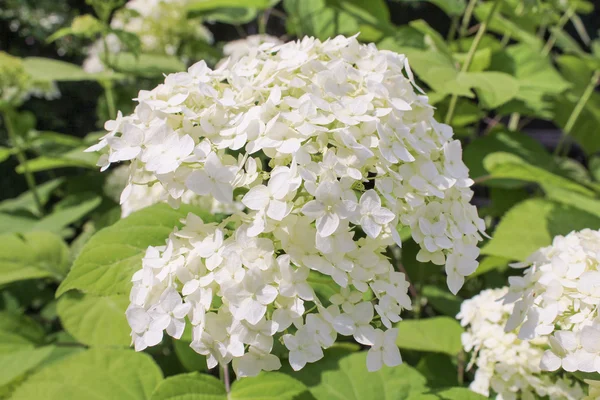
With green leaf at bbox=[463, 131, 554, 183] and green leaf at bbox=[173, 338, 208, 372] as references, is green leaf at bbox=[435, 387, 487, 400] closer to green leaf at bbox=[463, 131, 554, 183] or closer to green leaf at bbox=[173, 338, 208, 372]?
green leaf at bbox=[173, 338, 208, 372]

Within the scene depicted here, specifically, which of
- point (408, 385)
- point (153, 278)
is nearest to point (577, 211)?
point (408, 385)

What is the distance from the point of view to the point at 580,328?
2.49 ft

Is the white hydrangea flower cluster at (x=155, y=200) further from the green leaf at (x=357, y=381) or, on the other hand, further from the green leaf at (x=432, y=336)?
the green leaf at (x=432, y=336)

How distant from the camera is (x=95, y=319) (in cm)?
137

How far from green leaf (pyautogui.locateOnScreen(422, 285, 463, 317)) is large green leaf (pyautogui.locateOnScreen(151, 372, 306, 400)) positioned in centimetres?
74

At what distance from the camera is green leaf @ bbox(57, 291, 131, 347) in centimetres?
130

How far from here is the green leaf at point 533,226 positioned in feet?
4.32

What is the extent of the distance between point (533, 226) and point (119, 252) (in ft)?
3.43

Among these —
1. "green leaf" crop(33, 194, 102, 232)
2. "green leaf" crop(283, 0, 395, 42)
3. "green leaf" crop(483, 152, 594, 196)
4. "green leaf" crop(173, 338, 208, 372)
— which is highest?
"green leaf" crop(283, 0, 395, 42)

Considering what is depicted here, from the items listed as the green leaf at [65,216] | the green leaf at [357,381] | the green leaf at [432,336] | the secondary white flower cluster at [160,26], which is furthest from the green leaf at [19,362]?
the secondary white flower cluster at [160,26]

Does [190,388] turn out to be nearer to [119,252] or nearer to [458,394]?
[119,252]

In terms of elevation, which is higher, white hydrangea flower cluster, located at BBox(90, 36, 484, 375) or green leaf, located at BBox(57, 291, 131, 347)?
white hydrangea flower cluster, located at BBox(90, 36, 484, 375)

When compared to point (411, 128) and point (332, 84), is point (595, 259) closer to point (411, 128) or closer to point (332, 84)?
point (411, 128)

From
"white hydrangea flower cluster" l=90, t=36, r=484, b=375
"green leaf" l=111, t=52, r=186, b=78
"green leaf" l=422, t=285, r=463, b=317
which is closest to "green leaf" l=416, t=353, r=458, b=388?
"green leaf" l=422, t=285, r=463, b=317
